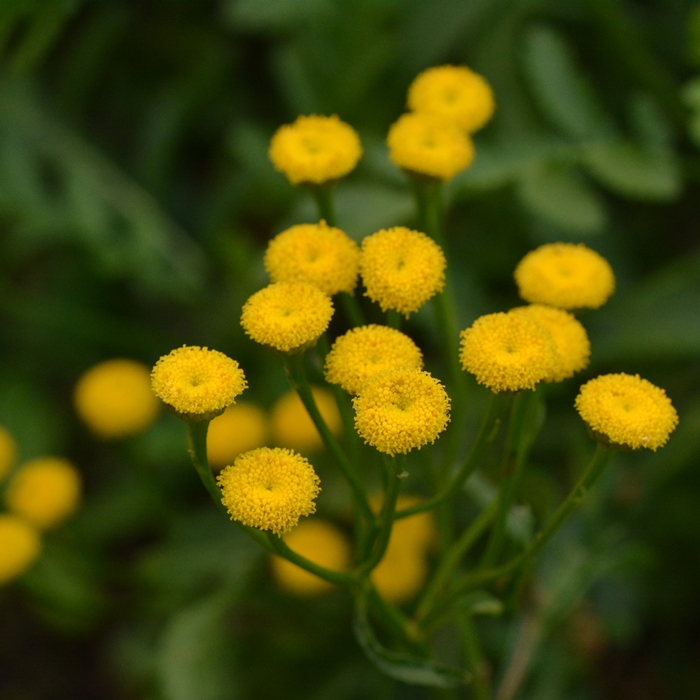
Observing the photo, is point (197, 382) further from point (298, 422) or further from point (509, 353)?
point (298, 422)

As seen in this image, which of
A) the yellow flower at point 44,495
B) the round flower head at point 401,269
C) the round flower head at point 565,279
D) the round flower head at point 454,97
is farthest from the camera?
the yellow flower at point 44,495

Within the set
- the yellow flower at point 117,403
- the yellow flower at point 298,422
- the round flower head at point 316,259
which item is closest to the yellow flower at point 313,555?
the yellow flower at point 298,422

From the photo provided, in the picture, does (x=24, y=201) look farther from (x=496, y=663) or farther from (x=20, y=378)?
(x=496, y=663)

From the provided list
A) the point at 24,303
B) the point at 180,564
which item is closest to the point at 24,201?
the point at 24,303

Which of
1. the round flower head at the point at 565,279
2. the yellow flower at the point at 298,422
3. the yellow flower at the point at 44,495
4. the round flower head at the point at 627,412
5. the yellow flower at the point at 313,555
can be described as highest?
the round flower head at the point at 565,279

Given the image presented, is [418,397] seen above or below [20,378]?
above

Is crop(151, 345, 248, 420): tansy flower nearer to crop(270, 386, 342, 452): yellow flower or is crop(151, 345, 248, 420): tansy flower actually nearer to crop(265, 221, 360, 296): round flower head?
crop(265, 221, 360, 296): round flower head

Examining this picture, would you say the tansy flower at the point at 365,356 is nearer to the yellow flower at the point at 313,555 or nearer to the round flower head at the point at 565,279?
the round flower head at the point at 565,279
